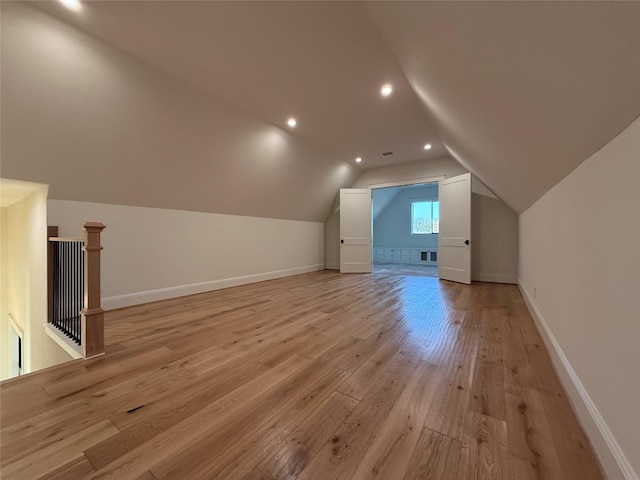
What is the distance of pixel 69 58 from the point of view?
2.08m

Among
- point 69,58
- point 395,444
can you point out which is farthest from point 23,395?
point 69,58

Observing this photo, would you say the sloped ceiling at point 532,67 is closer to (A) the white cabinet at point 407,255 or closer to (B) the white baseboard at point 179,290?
(B) the white baseboard at point 179,290

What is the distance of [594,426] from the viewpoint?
3.51 feet

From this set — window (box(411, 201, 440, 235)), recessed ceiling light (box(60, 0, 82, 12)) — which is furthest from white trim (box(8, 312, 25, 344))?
window (box(411, 201, 440, 235))

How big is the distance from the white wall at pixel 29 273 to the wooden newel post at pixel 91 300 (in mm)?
691

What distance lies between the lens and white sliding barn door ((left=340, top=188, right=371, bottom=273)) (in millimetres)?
6254

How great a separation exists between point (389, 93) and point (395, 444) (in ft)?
11.1

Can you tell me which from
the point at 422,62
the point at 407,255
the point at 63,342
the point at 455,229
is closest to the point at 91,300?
the point at 63,342

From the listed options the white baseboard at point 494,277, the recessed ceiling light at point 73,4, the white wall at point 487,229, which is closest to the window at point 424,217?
the white wall at point 487,229

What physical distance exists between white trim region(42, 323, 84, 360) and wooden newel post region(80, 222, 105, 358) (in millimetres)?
163

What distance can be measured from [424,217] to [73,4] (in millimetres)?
9221

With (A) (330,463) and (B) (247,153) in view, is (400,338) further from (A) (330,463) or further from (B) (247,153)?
(B) (247,153)

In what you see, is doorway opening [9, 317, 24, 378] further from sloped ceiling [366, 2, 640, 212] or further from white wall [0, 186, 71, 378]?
sloped ceiling [366, 2, 640, 212]

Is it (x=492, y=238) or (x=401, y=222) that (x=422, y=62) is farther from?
(x=401, y=222)
